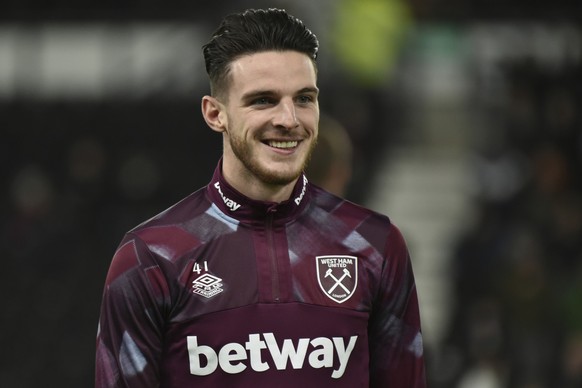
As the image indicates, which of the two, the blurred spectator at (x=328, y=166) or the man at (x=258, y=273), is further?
the blurred spectator at (x=328, y=166)

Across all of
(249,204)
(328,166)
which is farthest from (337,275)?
(328,166)

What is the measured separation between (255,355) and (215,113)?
0.61 metres

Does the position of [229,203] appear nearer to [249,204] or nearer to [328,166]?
[249,204]

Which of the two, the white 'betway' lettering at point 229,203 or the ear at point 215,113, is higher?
the ear at point 215,113

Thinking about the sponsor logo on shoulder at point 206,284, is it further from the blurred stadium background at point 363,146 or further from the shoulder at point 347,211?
the blurred stadium background at point 363,146

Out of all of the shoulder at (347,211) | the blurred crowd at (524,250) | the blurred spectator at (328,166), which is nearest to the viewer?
the shoulder at (347,211)

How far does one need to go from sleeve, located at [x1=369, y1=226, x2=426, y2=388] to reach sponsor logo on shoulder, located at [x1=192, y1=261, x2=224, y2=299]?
0.41 m

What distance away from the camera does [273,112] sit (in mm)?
3191

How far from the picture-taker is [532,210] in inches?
431

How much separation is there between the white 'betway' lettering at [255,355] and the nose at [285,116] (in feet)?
1.65

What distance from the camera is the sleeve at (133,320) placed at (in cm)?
318

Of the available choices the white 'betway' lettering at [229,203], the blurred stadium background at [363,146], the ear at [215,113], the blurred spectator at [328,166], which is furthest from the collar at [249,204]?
the blurred stadium background at [363,146]

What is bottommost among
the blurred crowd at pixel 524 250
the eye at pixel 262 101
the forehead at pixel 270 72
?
the blurred crowd at pixel 524 250

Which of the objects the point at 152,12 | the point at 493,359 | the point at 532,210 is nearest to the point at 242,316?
the point at 493,359
